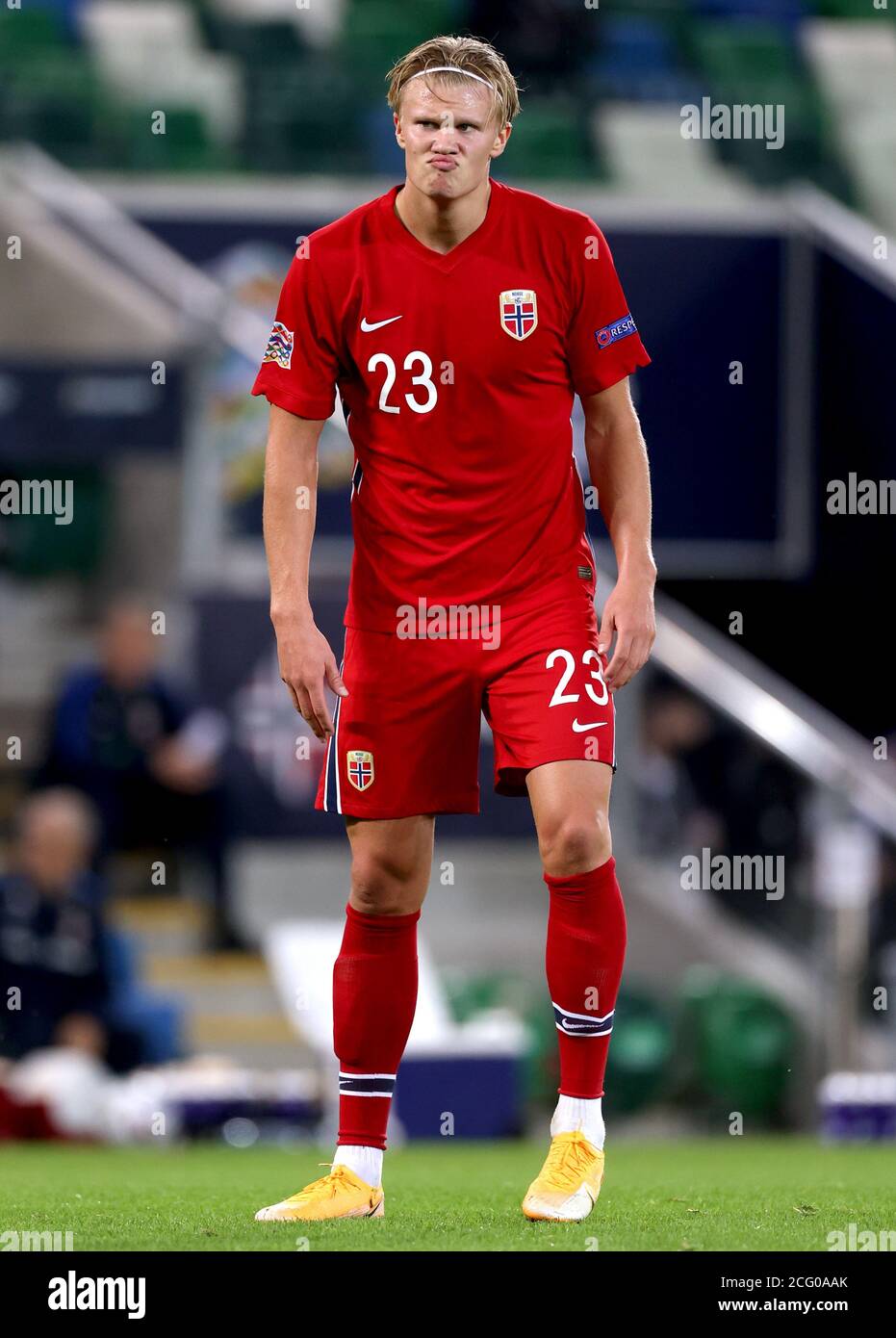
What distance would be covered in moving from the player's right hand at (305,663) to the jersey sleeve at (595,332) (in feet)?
2.33

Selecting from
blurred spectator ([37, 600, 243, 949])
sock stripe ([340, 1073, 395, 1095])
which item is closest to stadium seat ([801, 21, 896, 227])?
blurred spectator ([37, 600, 243, 949])

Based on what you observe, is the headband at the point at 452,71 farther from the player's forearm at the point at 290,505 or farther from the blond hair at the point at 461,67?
the player's forearm at the point at 290,505

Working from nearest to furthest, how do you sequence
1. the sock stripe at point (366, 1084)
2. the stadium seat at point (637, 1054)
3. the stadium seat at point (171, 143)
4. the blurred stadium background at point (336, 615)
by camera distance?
the sock stripe at point (366, 1084) < the blurred stadium background at point (336, 615) < the stadium seat at point (637, 1054) < the stadium seat at point (171, 143)

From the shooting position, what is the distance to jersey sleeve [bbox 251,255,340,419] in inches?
177

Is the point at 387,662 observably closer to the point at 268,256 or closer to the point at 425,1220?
the point at 425,1220

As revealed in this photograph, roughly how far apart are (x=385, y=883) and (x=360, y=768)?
217mm

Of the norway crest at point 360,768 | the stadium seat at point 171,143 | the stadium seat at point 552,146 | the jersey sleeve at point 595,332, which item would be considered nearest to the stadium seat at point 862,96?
the stadium seat at point 552,146

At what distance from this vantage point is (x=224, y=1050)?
10.1 m

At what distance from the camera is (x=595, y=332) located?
455 centimetres

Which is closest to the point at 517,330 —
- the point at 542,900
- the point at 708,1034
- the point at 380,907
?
the point at 380,907

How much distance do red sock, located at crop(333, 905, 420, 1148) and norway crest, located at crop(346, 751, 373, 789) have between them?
0.25m

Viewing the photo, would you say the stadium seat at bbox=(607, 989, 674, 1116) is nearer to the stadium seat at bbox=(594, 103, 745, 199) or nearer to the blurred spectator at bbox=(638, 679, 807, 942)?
the blurred spectator at bbox=(638, 679, 807, 942)

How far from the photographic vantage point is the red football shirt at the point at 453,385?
447 cm

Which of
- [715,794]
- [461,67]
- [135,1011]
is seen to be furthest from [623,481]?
[715,794]
